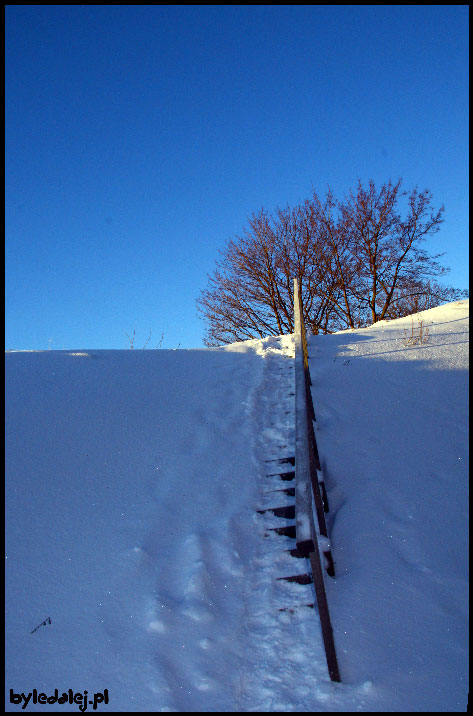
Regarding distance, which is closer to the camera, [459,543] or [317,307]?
[459,543]

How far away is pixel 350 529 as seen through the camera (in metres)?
3.27

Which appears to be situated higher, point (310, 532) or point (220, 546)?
point (310, 532)

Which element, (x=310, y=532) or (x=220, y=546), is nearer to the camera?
(x=310, y=532)

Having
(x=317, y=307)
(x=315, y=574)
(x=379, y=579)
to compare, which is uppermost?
(x=317, y=307)

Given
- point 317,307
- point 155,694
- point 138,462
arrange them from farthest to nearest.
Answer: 1. point 317,307
2. point 138,462
3. point 155,694

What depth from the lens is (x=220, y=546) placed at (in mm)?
2992

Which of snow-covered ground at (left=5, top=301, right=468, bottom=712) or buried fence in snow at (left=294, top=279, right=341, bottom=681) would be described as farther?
snow-covered ground at (left=5, top=301, right=468, bottom=712)

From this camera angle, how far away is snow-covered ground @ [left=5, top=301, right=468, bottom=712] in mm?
2100

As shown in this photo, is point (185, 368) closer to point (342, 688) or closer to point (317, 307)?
point (342, 688)

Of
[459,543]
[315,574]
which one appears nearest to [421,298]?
[459,543]

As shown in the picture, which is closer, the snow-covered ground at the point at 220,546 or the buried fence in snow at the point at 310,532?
the buried fence in snow at the point at 310,532

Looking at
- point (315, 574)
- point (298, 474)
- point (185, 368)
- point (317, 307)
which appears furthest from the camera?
point (317, 307)

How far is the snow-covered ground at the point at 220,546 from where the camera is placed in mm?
2100

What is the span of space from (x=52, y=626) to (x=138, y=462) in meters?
1.60
